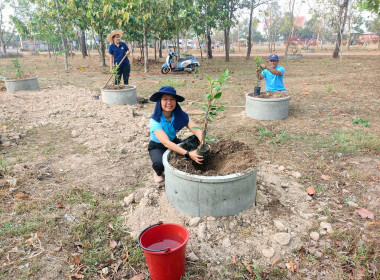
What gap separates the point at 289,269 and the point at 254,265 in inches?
10.0

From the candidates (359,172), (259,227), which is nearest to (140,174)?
(259,227)

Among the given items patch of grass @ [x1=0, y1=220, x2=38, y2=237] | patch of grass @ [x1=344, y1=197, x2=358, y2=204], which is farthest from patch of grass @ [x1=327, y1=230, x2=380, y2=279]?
patch of grass @ [x1=0, y1=220, x2=38, y2=237]

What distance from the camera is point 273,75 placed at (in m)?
5.40

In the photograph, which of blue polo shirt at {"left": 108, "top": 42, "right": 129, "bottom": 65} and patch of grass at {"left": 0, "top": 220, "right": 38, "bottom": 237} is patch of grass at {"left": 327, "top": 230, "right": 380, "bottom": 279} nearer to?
patch of grass at {"left": 0, "top": 220, "right": 38, "bottom": 237}

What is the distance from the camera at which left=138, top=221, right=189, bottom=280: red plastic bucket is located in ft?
5.55

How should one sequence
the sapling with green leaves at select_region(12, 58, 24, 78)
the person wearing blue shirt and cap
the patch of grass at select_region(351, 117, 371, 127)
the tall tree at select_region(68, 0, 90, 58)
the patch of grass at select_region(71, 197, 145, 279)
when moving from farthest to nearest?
the tall tree at select_region(68, 0, 90, 58) → the sapling with green leaves at select_region(12, 58, 24, 78) → the person wearing blue shirt and cap → the patch of grass at select_region(351, 117, 371, 127) → the patch of grass at select_region(71, 197, 145, 279)

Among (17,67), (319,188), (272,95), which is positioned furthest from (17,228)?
(17,67)

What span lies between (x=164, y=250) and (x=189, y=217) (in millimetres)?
815

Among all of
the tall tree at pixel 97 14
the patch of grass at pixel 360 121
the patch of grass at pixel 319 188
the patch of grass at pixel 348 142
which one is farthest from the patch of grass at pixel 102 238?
the tall tree at pixel 97 14

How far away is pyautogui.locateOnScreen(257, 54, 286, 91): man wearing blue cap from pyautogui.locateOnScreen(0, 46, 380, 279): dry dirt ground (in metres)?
0.72

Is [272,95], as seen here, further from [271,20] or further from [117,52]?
[271,20]

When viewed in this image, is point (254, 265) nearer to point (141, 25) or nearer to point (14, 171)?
point (14, 171)

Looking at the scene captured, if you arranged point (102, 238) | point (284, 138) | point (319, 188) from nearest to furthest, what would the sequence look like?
point (102, 238)
point (319, 188)
point (284, 138)

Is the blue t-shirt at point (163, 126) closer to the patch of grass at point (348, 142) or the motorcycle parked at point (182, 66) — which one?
the patch of grass at point (348, 142)
